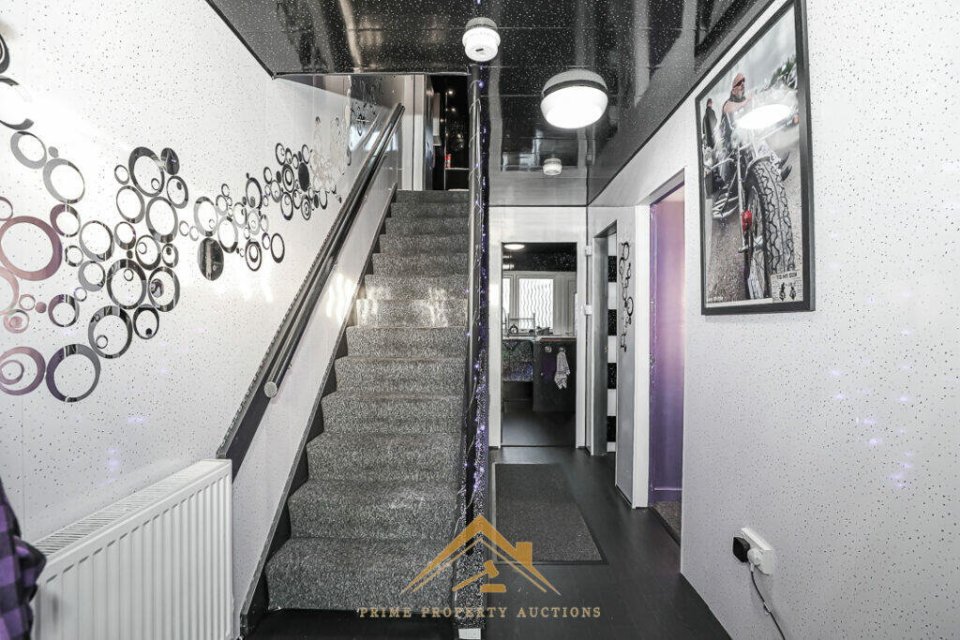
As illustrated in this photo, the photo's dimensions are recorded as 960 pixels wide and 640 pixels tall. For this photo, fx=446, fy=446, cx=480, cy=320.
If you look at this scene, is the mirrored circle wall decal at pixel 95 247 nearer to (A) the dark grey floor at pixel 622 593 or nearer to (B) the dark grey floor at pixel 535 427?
(A) the dark grey floor at pixel 622 593

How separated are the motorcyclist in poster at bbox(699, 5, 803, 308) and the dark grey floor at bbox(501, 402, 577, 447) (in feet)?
9.23

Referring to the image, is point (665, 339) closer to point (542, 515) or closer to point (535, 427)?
point (542, 515)

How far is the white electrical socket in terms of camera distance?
151cm

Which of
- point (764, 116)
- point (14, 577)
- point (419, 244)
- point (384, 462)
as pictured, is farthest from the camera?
point (419, 244)

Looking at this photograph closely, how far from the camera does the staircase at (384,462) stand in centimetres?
184

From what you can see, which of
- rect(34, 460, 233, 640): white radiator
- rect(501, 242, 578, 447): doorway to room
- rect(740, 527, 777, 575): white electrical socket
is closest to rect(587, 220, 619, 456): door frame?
rect(501, 242, 578, 447): doorway to room

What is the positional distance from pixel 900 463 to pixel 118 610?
6.21ft

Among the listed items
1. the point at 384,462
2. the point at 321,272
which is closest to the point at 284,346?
the point at 321,272

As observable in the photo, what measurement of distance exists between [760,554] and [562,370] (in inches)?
128

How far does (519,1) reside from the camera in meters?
1.58

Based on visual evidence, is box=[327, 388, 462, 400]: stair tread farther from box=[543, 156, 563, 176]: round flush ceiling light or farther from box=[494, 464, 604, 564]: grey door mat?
box=[543, 156, 563, 176]: round flush ceiling light

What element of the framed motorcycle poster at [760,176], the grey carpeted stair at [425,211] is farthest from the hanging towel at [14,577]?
the grey carpeted stair at [425,211]

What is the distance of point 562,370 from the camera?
4785mm

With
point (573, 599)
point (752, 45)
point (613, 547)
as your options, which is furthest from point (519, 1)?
point (613, 547)
